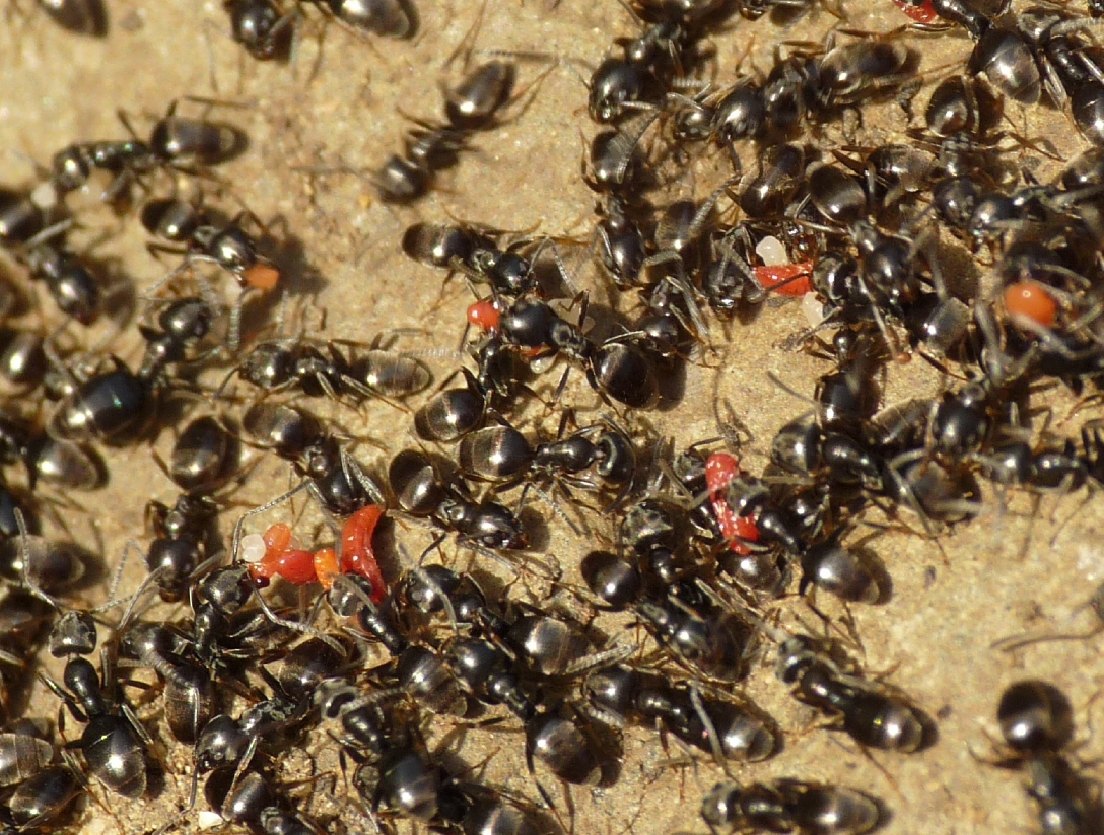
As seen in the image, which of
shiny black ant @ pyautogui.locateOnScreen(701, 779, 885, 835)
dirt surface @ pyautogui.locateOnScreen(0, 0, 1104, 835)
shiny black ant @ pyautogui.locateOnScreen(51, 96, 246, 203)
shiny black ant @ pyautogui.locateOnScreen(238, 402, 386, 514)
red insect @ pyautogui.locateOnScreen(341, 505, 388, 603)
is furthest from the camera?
shiny black ant @ pyautogui.locateOnScreen(51, 96, 246, 203)

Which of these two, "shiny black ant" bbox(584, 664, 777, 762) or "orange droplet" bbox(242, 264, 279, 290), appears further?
"orange droplet" bbox(242, 264, 279, 290)

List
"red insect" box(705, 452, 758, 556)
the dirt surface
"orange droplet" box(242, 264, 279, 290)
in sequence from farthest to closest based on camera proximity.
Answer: "orange droplet" box(242, 264, 279, 290), "red insect" box(705, 452, 758, 556), the dirt surface

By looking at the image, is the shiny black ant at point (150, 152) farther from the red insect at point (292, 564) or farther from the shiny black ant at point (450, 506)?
the red insect at point (292, 564)

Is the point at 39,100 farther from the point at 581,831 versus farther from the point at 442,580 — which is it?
the point at 581,831

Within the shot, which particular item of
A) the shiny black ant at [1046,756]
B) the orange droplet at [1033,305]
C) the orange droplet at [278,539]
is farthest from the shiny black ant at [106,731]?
the orange droplet at [1033,305]

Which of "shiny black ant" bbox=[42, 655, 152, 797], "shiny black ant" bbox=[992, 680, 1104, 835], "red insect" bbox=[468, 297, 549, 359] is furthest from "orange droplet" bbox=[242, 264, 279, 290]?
"shiny black ant" bbox=[992, 680, 1104, 835]

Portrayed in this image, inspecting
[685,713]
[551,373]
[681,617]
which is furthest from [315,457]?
[685,713]

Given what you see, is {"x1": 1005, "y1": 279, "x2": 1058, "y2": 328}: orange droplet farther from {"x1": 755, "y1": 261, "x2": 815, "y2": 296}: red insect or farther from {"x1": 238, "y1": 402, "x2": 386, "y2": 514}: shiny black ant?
{"x1": 238, "y1": 402, "x2": 386, "y2": 514}: shiny black ant
